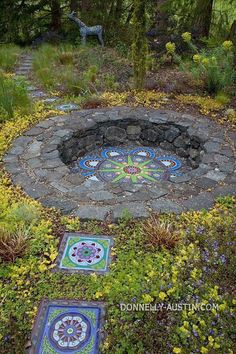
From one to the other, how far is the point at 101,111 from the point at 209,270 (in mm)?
4107

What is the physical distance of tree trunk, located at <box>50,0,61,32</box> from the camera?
11.6 m

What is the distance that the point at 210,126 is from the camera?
232 inches

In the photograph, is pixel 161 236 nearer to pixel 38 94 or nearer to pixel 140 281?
pixel 140 281

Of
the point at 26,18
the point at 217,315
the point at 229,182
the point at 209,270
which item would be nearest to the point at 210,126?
the point at 229,182

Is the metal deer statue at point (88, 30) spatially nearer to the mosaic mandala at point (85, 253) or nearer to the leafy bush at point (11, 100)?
the leafy bush at point (11, 100)

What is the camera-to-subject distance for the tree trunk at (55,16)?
456 inches

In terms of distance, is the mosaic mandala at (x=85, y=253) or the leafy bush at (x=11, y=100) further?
the leafy bush at (x=11, y=100)

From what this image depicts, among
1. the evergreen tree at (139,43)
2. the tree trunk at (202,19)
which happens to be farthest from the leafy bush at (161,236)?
the tree trunk at (202,19)

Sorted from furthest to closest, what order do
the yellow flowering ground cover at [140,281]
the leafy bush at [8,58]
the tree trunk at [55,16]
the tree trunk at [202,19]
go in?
the tree trunk at [55,16] → the tree trunk at [202,19] → the leafy bush at [8,58] → the yellow flowering ground cover at [140,281]

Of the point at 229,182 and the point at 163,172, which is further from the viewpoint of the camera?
the point at 163,172

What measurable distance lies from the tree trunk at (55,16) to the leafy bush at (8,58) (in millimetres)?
2063

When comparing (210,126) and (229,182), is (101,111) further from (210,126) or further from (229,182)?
(229,182)

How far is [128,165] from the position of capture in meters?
5.36

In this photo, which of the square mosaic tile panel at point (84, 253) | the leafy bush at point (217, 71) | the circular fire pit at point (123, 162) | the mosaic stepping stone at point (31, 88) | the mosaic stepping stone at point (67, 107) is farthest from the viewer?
the mosaic stepping stone at point (31, 88)
